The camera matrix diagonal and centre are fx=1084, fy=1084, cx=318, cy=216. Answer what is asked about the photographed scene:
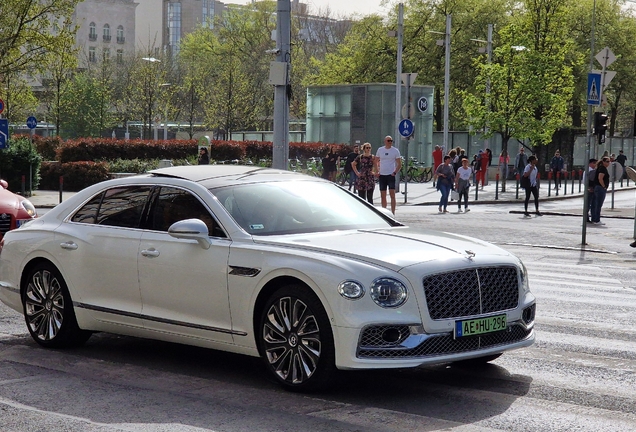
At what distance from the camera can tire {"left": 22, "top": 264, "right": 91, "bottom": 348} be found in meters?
8.59

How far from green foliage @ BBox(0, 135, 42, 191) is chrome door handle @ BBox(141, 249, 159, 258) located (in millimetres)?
29282

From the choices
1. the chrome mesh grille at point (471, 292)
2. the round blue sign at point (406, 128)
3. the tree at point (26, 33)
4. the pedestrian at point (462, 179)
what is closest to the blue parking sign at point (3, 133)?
the tree at point (26, 33)

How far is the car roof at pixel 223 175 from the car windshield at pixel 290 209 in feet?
0.41

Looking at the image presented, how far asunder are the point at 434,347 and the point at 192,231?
1.89 m

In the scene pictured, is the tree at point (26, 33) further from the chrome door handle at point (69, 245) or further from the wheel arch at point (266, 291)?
the wheel arch at point (266, 291)

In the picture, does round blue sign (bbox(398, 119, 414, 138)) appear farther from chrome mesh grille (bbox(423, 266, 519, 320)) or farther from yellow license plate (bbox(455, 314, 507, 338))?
yellow license plate (bbox(455, 314, 507, 338))

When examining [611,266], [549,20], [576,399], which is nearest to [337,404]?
[576,399]

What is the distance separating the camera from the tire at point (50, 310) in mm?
8586

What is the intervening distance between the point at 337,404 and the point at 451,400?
743 millimetres

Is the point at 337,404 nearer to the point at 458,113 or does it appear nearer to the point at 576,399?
the point at 576,399

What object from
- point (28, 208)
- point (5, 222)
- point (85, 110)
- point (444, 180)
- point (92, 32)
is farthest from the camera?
point (92, 32)

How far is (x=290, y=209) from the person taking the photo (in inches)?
312

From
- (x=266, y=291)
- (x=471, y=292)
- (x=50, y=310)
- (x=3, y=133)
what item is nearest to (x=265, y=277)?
(x=266, y=291)

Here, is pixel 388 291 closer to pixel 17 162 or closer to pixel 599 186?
pixel 599 186
